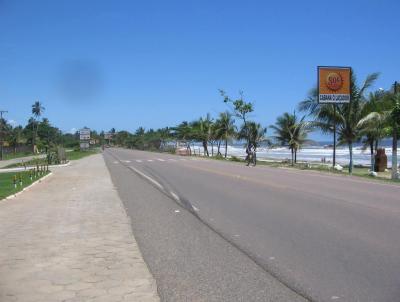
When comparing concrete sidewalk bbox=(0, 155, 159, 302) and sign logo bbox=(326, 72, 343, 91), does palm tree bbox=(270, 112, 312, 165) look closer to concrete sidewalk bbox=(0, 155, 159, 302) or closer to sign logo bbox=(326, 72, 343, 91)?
sign logo bbox=(326, 72, 343, 91)

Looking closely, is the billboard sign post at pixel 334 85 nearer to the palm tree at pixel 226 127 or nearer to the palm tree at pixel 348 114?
the palm tree at pixel 348 114

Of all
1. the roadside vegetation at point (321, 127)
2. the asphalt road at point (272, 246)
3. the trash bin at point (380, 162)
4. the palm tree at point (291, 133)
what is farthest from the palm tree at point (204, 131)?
the asphalt road at point (272, 246)

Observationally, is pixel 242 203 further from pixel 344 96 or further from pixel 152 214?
pixel 344 96

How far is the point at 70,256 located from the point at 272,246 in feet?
10.4

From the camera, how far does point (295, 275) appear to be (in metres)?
7.44

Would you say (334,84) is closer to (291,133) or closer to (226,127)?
(291,133)

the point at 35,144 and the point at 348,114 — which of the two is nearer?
the point at 348,114

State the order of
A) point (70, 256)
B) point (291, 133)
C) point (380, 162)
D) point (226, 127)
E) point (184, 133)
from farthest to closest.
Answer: point (184, 133) < point (226, 127) < point (291, 133) < point (380, 162) < point (70, 256)

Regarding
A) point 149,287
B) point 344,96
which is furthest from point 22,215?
point 344,96

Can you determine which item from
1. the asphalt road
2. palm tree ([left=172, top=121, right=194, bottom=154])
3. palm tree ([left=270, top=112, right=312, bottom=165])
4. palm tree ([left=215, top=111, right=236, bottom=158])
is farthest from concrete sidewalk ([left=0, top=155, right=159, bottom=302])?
palm tree ([left=172, top=121, right=194, bottom=154])

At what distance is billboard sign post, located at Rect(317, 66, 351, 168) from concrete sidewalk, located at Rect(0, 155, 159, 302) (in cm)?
2343

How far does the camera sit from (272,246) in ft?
30.8

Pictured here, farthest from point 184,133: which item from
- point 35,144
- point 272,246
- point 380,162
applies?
point 272,246

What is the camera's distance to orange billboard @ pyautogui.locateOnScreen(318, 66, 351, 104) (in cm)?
3644
